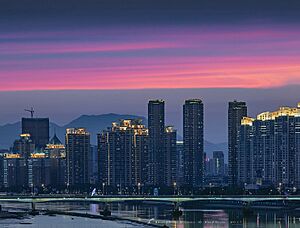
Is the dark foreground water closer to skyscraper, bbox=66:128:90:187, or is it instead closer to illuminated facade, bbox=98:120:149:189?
illuminated facade, bbox=98:120:149:189

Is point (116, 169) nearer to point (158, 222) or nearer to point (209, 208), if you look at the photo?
point (209, 208)

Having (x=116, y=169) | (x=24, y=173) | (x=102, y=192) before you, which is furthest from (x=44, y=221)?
(x=24, y=173)

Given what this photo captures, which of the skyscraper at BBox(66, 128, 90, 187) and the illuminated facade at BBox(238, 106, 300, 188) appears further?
the skyscraper at BBox(66, 128, 90, 187)

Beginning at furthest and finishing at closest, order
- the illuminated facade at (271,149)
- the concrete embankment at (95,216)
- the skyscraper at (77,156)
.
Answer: the skyscraper at (77,156) → the illuminated facade at (271,149) → the concrete embankment at (95,216)

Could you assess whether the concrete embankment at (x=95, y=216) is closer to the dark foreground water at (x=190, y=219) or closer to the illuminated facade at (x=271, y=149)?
the dark foreground water at (x=190, y=219)

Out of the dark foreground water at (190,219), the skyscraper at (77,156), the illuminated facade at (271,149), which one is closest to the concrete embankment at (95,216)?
the dark foreground water at (190,219)

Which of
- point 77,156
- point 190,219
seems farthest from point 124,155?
point 190,219

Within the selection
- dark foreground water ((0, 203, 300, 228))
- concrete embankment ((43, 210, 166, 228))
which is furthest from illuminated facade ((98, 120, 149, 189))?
concrete embankment ((43, 210, 166, 228))
